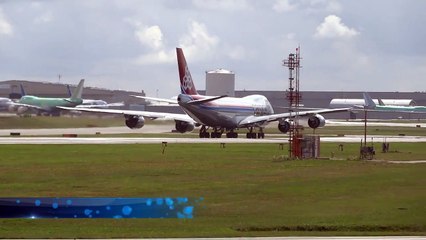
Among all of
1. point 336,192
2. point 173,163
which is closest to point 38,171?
point 173,163

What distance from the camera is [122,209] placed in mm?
30312

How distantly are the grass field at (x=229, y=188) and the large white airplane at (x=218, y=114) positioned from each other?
84.2 ft

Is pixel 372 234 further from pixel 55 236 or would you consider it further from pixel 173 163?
pixel 173 163

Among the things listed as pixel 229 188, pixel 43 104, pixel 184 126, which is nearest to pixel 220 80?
pixel 43 104

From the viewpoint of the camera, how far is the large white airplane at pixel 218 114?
94.1m

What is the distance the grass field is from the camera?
91.2 ft

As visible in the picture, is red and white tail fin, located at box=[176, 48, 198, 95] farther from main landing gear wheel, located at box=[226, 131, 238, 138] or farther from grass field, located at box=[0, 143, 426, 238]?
grass field, located at box=[0, 143, 426, 238]

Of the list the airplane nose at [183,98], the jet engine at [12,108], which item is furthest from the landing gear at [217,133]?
the jet engine at [12,108]

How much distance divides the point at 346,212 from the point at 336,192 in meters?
6.52

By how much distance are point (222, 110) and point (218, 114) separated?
32.3 inches

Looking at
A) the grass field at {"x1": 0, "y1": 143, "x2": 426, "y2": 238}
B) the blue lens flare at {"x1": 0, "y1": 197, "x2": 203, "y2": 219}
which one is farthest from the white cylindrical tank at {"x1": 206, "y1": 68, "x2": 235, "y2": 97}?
the blue lens flare at {"x1": 0, "y1": 197, "x2": 203, "y2": 219}

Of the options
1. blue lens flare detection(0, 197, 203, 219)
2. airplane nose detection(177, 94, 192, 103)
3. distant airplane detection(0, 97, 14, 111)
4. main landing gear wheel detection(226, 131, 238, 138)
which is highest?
distant airplane detection(0, 97, 14, 111)

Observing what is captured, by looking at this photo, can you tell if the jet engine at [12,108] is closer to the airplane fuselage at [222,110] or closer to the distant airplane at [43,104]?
the distant airplane at [43,104]

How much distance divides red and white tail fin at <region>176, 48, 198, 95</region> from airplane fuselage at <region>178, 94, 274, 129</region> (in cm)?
97
